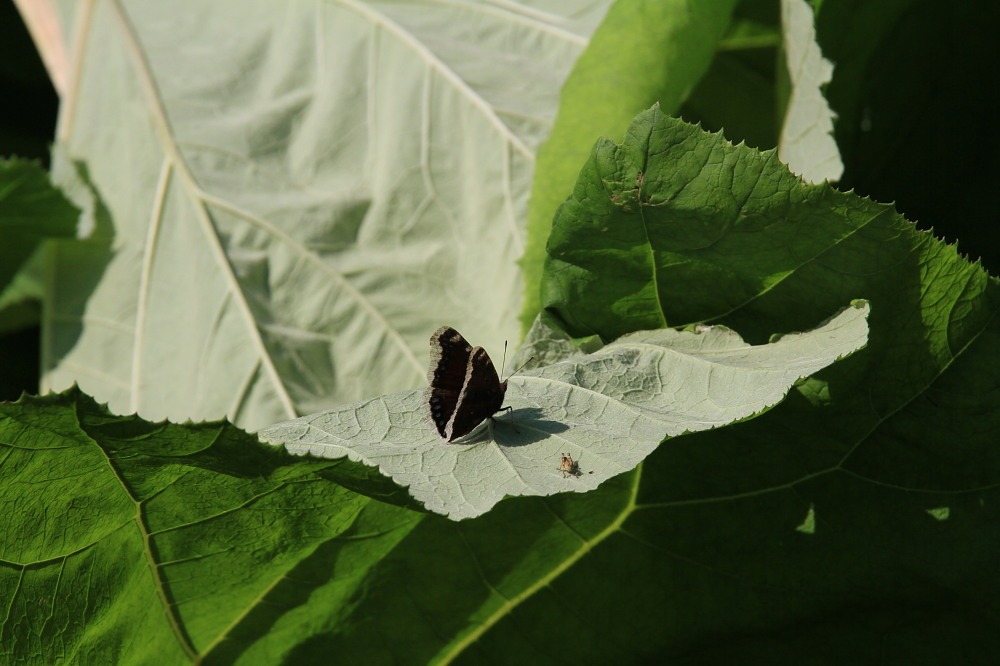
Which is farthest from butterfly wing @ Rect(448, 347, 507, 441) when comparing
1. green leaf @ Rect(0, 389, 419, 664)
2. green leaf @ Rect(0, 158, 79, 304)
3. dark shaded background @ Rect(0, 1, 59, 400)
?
dark shaded background @ Rect(0, 1, 59, 400)

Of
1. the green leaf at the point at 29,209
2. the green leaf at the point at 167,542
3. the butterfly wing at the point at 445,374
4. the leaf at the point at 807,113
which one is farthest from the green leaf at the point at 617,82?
the green leaf at the point at 29,209

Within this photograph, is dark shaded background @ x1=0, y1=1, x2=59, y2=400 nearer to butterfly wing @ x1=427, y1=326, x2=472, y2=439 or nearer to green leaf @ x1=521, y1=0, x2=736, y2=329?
green leaf @ x1=521, y1=0, x2=736, y2=329

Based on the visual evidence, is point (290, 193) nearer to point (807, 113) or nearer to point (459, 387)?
point (459, 387)

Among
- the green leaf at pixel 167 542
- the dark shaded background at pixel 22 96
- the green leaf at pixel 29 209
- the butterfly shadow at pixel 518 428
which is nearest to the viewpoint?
the green leaf at pixel 167 542

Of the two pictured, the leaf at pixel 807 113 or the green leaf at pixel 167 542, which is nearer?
the green leaf at pixel 167 542

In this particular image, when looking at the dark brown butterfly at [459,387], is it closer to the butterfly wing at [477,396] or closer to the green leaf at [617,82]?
the butterfly wing at [477,396]

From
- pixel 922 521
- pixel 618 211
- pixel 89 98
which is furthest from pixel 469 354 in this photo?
pixel 89 98

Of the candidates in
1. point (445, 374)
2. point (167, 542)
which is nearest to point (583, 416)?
point (445, 374)
